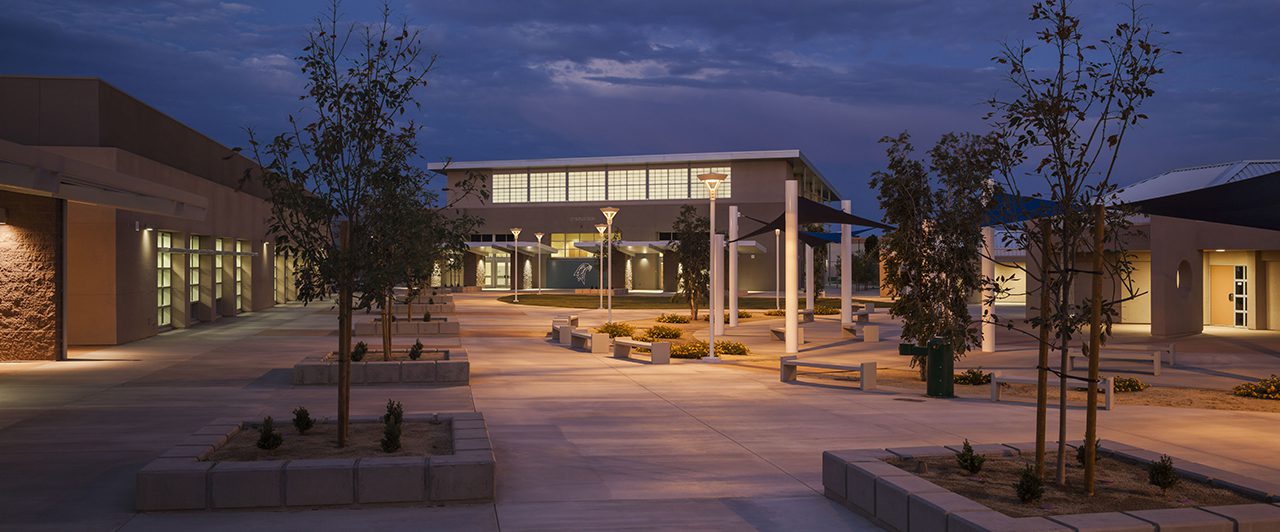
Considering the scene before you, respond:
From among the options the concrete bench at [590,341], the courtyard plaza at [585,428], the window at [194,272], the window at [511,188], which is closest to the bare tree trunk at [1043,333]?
the courtyard plaza at [585,428]

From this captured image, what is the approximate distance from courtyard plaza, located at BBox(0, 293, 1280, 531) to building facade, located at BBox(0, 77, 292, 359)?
1.61m

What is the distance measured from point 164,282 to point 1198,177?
45.6 meters

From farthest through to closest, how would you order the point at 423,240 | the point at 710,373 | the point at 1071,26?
the point at 423,240, the point at 710,373, the point at 1071,26

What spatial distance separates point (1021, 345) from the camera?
88.8 ft

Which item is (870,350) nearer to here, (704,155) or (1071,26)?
(1071,26)

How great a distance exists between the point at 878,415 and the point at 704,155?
219ft

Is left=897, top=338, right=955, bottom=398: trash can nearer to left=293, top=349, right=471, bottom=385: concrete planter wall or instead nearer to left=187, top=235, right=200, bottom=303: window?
left=293, top=349, right=471, bottom=385: concrete planter wall

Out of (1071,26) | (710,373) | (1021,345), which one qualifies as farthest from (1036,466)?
(1021,345)

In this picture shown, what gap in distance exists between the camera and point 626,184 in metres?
84.3

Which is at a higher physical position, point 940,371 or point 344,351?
point 344,351

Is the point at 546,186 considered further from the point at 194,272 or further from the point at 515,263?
the point at 194,272

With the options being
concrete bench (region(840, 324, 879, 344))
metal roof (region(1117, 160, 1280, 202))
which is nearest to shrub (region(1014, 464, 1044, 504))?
concrete bench (region(840, 324, 879, 344))

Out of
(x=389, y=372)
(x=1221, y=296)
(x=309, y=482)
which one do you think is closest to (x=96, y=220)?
(x=389, y=372)

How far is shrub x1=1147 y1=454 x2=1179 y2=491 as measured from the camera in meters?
7.72
